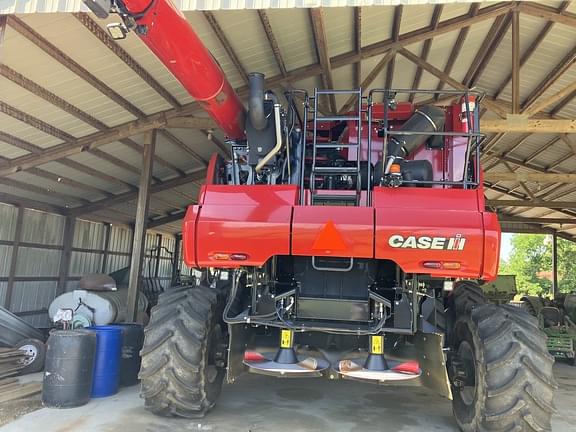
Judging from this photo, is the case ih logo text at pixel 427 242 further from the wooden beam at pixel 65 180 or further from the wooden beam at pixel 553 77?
the wooden beam at pixel 65 180

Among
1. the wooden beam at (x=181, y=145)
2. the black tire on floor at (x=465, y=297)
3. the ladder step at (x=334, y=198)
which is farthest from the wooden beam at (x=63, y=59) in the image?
Answer: the black tire on floor at (x=465, y=297)

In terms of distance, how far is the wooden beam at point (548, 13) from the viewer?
718 cm

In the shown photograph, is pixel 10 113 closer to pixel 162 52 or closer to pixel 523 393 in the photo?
pixel 162 52

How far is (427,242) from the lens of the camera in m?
3.70

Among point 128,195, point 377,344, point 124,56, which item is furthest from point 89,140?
point 377,344

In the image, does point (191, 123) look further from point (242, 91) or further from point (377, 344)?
point (377, 344)

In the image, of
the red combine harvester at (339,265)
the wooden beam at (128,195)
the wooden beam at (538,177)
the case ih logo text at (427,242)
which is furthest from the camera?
the wooden beam at (538,177)

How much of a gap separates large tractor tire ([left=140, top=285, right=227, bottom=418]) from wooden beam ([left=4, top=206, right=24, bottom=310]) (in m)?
6.86

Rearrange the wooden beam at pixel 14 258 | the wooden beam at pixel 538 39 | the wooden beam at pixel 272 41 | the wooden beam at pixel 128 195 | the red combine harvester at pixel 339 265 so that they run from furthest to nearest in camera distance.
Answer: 1. the wooden beam at pixel 128 195
2. the wooden beam at pixel 14 258
3. the wooden beam at pixel 538 39
4. the wooden beam at pixel 272 41
5. the red combine harvester at pixel 339 265

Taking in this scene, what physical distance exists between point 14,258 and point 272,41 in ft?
23.3

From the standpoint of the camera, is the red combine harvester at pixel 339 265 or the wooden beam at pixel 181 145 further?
the wooden beam at pixel 181 145

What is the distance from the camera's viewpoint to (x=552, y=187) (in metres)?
16.1

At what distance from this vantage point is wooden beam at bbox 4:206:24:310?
981 cm

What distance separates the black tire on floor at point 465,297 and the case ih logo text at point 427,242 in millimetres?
1593
